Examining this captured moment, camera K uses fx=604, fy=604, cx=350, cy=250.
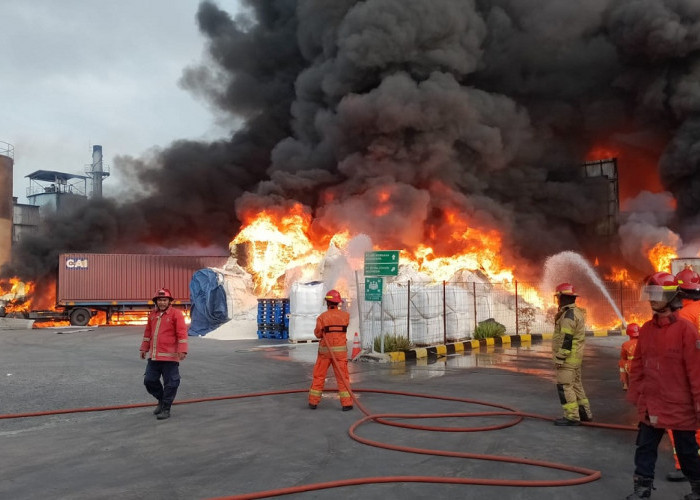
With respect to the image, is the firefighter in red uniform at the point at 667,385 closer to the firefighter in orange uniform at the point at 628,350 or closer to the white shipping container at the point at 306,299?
the firefighter in orange uniform at the point at 628,350

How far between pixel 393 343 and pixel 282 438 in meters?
7.29

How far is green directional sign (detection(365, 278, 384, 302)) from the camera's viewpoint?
1201cm

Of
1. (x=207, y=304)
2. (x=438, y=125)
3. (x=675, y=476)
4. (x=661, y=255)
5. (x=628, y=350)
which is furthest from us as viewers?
(x=438, y=125)

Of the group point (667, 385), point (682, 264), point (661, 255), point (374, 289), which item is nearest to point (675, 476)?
point (667, 385)

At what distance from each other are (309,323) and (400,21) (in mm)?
15743

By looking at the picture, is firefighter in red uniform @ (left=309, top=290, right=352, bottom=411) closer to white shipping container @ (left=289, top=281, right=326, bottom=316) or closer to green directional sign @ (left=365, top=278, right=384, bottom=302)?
green directional sign @ (left=365, top=278, right=384, bottom=302)

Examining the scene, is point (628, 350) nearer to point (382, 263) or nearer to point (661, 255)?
point (382, 263)

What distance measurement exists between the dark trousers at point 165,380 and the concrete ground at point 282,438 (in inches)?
10.3

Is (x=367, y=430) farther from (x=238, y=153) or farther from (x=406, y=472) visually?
(x=238, y=153)

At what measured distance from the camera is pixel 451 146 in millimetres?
26781

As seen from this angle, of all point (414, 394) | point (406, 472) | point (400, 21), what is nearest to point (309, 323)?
point (414, 394)

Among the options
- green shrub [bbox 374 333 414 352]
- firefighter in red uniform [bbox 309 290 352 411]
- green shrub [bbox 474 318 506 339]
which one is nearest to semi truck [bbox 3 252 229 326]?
green shrub [bbox 474 318 506 339]

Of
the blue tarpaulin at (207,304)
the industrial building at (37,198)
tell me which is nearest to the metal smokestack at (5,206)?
the industrial building at (37,198)

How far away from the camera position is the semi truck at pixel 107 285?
26.5 metres
